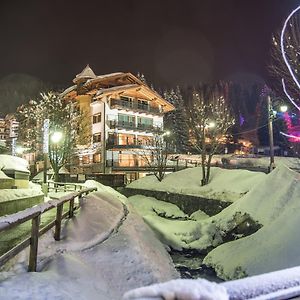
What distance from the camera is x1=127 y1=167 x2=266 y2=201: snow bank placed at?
913 inches

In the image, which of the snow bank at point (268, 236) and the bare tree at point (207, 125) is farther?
the bare tree at point (207, 125)

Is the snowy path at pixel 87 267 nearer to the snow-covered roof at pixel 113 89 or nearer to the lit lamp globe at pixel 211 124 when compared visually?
the lit lamp globe at pixel 211 124

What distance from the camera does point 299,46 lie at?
12633 mm

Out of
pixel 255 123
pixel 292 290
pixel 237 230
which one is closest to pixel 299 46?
pixel 237 230

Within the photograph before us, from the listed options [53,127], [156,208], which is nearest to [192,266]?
[156,208]

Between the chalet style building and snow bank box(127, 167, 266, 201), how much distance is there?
33.8ft

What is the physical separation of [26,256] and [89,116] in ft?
133

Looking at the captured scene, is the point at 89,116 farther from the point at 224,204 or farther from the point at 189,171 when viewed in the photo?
the point at 224,204

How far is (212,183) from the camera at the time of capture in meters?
26.8

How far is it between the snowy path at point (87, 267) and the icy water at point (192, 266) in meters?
3.72

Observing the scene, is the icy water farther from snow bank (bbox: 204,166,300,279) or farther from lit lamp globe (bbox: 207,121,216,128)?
lit lamp globe (bbox: 207,121,216,128)

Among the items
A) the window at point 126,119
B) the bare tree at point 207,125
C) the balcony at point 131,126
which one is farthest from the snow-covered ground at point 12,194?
the window at point 126,119

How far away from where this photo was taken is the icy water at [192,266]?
40.1ft

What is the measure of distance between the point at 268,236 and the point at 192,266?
3.04 m
